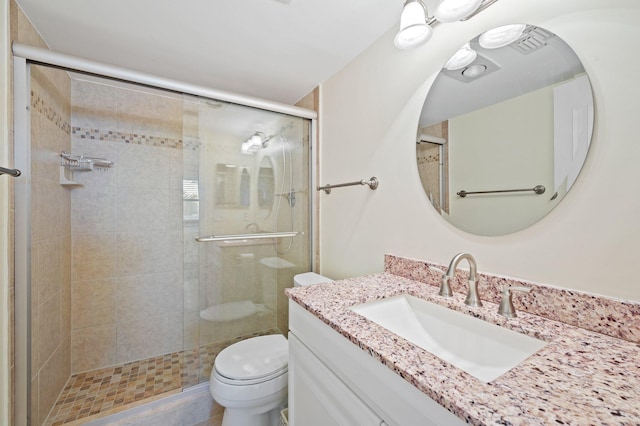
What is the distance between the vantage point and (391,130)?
4.25ft

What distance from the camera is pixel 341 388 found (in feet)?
2.33

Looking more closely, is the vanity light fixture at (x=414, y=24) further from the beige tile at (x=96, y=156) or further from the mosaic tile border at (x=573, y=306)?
the beige tile at (x=96, y=156)

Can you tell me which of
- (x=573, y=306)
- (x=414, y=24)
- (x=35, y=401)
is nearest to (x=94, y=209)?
(x=35, y=401)

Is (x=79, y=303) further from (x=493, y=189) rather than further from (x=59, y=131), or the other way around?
(x=493, y=189)

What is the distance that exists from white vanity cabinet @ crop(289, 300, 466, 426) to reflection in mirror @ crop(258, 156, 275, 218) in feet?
2.84

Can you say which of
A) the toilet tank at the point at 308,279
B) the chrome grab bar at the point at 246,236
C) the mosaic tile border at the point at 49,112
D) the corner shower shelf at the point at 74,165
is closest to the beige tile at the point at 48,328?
the corner shower shelf at the point at 74,165

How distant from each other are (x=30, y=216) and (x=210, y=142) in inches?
35.3

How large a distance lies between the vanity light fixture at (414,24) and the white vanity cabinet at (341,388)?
3.53ft

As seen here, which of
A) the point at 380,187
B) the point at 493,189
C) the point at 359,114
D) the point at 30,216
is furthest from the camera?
the point at 359,114

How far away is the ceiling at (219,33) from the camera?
1.17 meters

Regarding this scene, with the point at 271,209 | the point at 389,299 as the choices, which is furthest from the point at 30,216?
the point at 389,299

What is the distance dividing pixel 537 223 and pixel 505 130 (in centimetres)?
33

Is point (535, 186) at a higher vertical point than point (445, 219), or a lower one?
higher

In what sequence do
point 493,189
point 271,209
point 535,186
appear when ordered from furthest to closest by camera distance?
point 271,209 < point 493,189 < point 535,186
